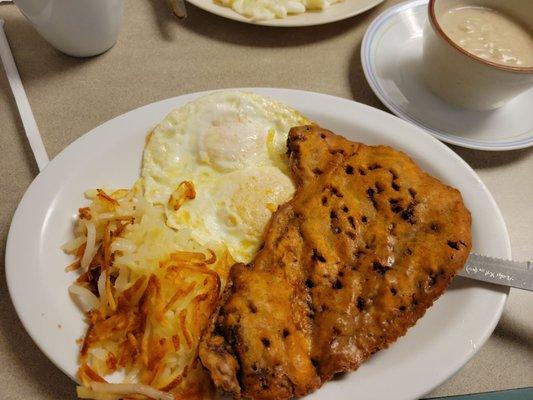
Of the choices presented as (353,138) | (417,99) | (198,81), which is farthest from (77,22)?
(417,99)

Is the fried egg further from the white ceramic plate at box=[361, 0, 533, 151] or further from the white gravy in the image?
the white gravy

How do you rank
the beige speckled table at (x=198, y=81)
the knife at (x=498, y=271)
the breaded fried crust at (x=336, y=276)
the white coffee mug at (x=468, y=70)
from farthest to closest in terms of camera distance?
the white coffee mug at (x=468, y=70), the beige speckled table at (x=198, y=81), the knife at (x=498, y=271), the breaded fried crust at (x=336, y=276)

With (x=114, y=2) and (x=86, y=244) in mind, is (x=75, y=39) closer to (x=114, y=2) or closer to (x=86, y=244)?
(x=114, y=2)

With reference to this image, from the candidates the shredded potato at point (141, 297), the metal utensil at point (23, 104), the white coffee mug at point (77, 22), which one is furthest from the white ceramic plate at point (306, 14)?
the shredded potato at point (141, 297)

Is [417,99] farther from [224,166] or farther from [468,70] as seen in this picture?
[224,166]

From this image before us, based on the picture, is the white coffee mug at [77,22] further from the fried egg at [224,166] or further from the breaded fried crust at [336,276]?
the breaded fried crust at [336,276]

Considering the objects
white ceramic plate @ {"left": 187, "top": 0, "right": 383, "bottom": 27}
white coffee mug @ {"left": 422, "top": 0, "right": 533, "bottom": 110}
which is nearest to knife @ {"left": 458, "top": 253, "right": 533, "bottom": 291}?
white coffee mug @ {"left": 422, "top": 0, "right": 533, "bottom": 110}

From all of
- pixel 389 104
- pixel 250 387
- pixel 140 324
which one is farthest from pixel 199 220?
pixel 389 104
